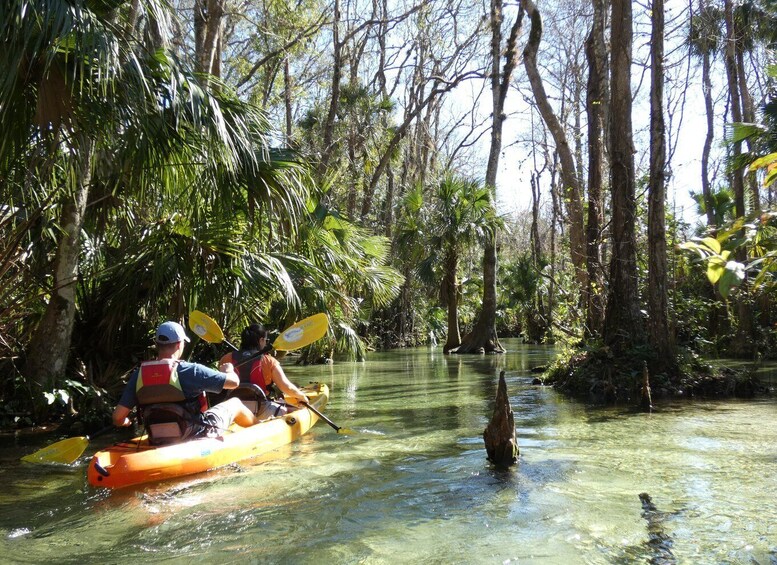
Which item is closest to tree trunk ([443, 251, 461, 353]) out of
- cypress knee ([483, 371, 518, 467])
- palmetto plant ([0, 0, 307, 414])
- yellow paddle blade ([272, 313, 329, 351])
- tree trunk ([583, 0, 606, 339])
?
tree trunk ([583, 0, 606, 339])

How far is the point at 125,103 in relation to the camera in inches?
227

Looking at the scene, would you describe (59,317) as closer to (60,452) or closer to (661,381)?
(60,452)

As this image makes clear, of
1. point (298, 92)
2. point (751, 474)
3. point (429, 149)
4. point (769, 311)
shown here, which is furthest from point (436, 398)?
point (429, 149)

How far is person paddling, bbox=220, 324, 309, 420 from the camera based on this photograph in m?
7.62

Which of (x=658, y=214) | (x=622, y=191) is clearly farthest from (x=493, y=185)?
(x=658, y=214)

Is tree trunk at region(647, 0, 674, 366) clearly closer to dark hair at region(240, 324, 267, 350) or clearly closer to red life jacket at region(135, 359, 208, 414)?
dark hair at region(240, 324, 267, 350)

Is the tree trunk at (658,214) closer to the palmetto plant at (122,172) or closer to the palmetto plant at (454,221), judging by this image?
the palmetto plant at (122,172)

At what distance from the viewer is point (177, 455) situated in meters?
5.75

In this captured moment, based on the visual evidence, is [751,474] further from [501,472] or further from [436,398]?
[436,398]

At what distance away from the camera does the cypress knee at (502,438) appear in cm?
609

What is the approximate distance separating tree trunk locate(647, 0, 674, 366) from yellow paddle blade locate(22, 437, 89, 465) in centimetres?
887

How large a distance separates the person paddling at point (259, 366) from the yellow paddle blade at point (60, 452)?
1.94 metres

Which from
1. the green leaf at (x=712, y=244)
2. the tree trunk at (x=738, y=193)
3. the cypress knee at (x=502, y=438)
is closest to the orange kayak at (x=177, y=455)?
the cypress knee at (x=502, y=438)

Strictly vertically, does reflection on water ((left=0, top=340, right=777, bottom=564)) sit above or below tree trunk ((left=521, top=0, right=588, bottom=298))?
below
